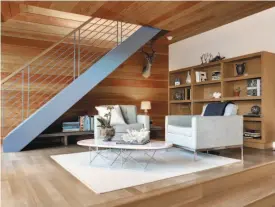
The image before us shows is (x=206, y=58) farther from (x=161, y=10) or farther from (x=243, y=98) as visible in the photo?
(x=161, y=10)

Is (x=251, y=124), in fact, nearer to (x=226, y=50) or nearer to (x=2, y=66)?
(x=226, y=50)

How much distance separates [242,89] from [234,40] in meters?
1.10

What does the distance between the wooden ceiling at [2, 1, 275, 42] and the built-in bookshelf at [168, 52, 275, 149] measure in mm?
896

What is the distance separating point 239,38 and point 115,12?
2.74 metres

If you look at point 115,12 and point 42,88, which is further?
point 42,88

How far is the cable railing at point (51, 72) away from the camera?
480cm

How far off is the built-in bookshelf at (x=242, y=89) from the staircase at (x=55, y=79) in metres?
1.65

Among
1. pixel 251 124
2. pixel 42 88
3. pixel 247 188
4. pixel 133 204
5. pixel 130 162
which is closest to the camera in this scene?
pixel 133 204

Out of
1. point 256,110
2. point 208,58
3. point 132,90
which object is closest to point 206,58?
point 208,58

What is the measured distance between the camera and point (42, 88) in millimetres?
5133

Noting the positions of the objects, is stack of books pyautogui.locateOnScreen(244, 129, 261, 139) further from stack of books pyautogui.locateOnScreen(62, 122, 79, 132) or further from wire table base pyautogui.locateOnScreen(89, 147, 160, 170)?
stack of books pyautogui.locateOnScreen(62, 122, 79, 132)

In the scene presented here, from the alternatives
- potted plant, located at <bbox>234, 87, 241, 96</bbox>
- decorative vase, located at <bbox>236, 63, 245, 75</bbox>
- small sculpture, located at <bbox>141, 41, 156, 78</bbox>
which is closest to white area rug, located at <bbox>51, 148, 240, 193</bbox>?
potted plant, located at <bbox>234, 87, 241, 96</bbox>

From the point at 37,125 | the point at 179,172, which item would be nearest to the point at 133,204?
the point at 179,172

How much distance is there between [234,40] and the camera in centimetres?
500
